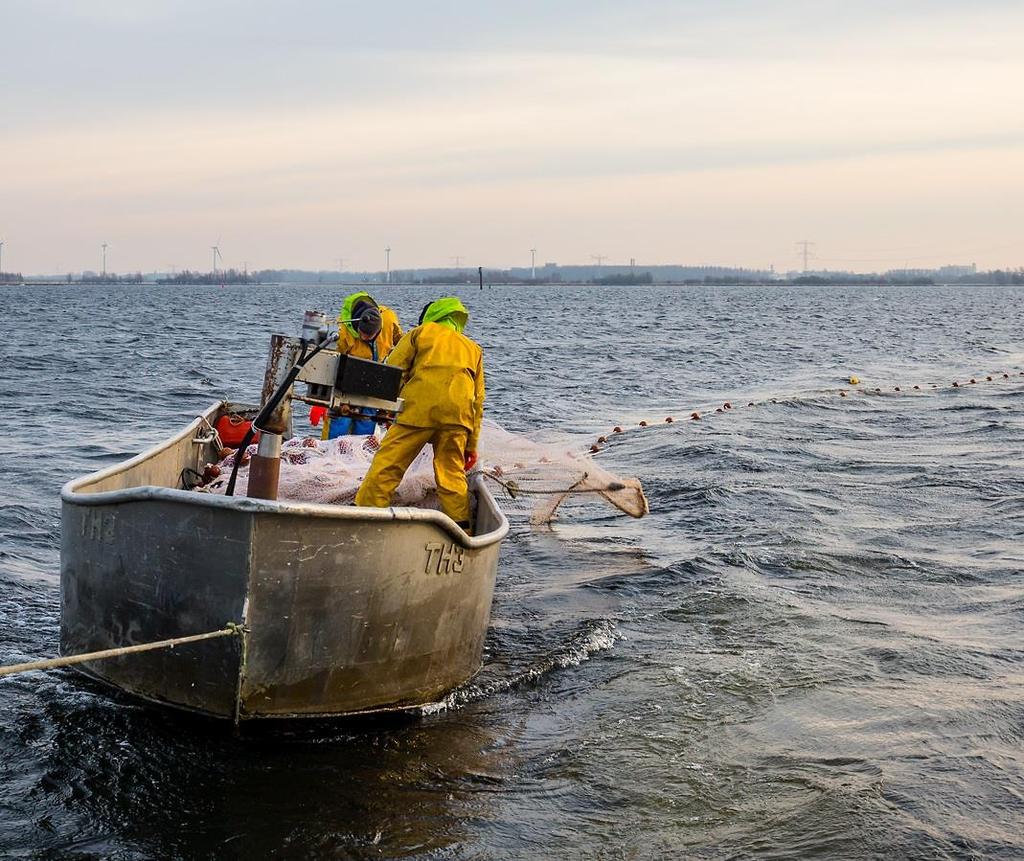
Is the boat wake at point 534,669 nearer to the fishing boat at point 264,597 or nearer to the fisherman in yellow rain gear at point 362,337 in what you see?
the fishing boat at point 264,597

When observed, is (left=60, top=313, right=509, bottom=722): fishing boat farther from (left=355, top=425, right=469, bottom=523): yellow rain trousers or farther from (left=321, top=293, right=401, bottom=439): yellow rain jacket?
(left=321, top=293, right=401, bottom=439): yellow rain jacket

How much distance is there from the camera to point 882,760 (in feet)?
20.7

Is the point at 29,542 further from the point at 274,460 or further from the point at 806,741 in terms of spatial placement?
the point at 806,741

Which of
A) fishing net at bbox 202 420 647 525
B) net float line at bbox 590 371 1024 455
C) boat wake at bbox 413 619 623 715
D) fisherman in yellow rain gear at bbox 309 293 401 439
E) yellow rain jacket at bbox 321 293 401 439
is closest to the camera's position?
boat wake at bbox 413 619 623 715

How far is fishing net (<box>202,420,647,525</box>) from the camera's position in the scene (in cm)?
810

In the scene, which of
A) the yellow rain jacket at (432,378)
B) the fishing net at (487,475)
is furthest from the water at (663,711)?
the yellow rain jacket at (432,378)

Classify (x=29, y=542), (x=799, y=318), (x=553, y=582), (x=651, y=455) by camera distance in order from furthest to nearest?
(x=799, y=318) < (x=651, y=455) < (x=29, y=542) < (x=553, y=582)

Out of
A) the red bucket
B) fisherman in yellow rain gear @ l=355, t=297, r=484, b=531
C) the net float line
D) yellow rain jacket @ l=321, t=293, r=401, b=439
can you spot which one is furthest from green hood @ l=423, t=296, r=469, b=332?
the net float line

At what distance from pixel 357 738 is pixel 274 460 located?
151cm

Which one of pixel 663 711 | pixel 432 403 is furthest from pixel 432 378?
pixel 663 711

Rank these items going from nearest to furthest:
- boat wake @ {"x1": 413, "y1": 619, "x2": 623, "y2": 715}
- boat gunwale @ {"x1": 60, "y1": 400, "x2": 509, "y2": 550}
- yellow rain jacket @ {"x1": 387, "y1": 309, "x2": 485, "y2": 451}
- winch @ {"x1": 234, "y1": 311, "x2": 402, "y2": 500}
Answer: boat gunwale @ {"x1": 60, "y1": 400, "x2": 509, "y2": 550}
winch @ {"x1": 234, "y1": 311, "x2": 402, "y2": 500}
boat wake @ {"x1": 413, "y1": 619, "x2": 623, "y2": 715}
yellow rain jacket @ {"x1": 387, "y1": 309, "x2": 485, "y2": 451}

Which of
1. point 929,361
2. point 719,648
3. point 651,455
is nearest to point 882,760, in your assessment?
point 719,648

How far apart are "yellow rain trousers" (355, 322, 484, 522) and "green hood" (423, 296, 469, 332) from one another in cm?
6

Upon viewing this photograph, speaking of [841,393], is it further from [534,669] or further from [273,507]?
[273,507]
